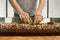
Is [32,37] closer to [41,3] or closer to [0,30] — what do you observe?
[0,30]

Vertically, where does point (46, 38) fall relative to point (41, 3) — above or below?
below

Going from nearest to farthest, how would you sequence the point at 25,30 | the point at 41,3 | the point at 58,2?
1. the point at 25,30
2. the point at 41,3
3. the point at 58,2

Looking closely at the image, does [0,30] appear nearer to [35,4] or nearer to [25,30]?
[25,30]

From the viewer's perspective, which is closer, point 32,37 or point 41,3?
point 32,37

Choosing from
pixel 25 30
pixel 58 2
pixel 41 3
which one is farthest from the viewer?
pixel 58 2

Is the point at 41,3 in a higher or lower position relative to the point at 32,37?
higher

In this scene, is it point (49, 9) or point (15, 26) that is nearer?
point (15, 26)

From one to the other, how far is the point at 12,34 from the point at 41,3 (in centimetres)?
22

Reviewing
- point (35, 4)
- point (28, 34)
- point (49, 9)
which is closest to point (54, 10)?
point (49, 9)

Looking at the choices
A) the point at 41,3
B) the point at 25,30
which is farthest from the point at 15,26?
the point at 41,3

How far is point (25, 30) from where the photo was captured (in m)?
0.40

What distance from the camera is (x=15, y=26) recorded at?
0.40m

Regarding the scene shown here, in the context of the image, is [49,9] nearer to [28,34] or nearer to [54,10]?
[54,10]

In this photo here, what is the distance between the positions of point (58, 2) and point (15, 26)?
615 mm
